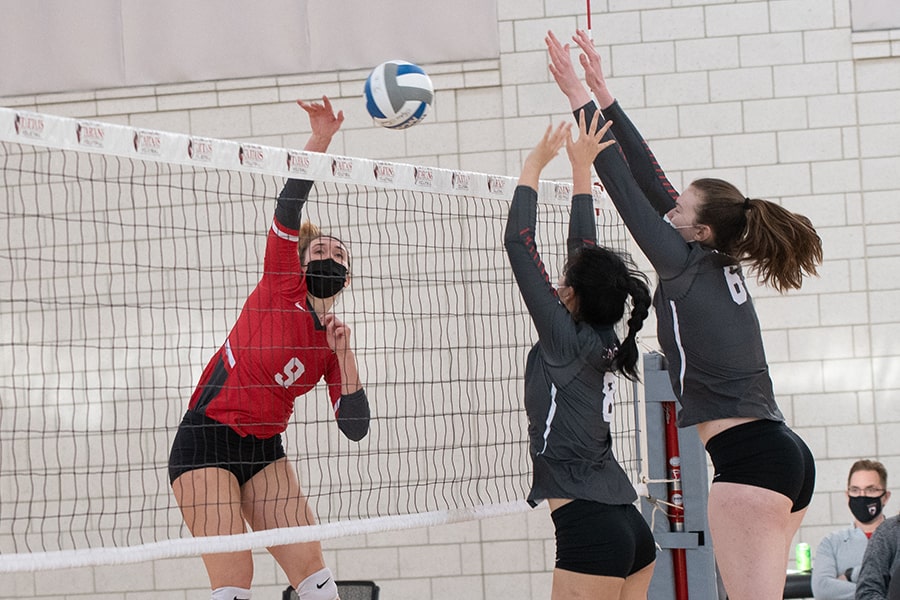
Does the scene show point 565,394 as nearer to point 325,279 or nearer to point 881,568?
point 325,279

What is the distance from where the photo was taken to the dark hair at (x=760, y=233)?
3803mm

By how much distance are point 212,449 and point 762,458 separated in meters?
2.04

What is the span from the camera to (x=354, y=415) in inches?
181

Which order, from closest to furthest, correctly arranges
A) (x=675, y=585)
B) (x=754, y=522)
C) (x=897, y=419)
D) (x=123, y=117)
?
1. (x=754, y=522)
2. (x=675, y=585)
3. (x=897, y=419)
4. (x=123, y=117)

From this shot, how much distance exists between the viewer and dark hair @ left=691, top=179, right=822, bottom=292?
12.5ft

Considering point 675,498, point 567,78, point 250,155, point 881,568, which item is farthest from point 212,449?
point 881,568

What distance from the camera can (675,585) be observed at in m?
5.46

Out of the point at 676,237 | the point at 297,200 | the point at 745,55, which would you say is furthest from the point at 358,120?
the point at 676,237

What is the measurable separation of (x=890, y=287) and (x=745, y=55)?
81.3 inches

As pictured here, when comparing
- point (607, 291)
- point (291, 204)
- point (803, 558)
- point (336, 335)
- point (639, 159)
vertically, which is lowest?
point (803, 558)

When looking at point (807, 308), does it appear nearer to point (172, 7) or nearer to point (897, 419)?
point (897, 419)

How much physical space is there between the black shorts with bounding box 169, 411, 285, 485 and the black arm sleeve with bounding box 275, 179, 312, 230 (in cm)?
82

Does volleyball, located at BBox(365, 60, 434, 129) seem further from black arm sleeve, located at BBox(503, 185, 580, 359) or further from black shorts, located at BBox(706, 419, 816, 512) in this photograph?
black shorts, located at BBox(706, 419, 816, 512)

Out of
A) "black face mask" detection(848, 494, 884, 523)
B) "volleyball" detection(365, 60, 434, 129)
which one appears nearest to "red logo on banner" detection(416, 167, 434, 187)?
"volleyball" detection(365, 60, 434, 129)
